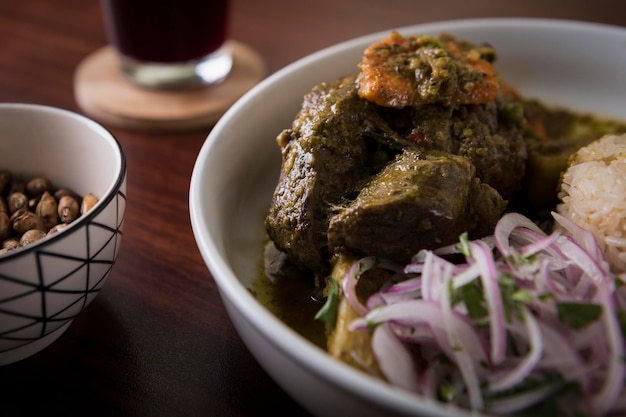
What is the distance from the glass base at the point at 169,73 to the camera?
3119 mm

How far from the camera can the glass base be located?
3.12 meters

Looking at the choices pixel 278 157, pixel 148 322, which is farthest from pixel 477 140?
pixel 148 322

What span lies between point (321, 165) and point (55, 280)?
0.80 meters

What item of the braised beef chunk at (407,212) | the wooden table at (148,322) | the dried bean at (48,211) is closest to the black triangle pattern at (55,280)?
the wooden table at (148,322)

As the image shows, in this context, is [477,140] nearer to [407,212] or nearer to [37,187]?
[407,212]

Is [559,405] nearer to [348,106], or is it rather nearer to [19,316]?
[348,106]

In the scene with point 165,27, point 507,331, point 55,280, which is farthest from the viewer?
point 165,27

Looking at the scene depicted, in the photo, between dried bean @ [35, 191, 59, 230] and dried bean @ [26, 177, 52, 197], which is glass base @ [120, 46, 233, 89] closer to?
dried bean @ [26, 177, 52, 197]

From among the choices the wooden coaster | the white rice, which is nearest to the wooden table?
the wooden coaster

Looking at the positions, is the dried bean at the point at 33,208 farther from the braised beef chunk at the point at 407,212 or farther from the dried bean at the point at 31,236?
the braised beef chunk at the point at 407,212

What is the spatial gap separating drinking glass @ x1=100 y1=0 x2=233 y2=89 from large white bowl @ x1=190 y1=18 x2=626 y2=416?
727 millimetres

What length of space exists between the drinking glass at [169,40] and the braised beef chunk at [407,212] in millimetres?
1565

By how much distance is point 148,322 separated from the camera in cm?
196

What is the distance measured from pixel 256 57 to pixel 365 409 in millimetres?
2491
